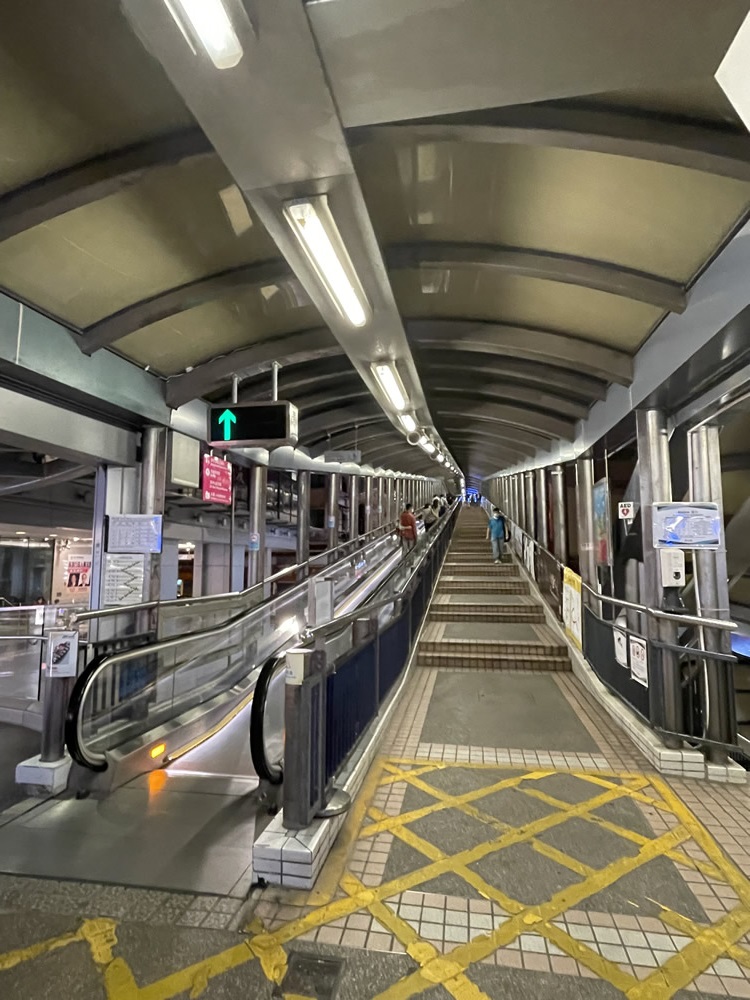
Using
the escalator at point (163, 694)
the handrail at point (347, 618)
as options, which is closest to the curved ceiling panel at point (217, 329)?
the escalator at point (163, 694)

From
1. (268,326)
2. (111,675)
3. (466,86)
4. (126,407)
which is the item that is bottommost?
(111,675)

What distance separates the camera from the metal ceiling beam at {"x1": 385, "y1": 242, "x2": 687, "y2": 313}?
3568mm

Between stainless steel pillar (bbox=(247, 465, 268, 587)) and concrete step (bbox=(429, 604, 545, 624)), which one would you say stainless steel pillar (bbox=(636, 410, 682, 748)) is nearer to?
concrete step (bbox=(429, 604, 545, 624))

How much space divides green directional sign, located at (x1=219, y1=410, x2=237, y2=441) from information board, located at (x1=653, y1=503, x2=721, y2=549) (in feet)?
14.4

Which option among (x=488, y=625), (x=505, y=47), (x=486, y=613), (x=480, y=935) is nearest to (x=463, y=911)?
(x=480, y=935)

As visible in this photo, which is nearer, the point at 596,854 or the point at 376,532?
the point at 596,854

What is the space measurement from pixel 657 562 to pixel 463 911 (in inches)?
125

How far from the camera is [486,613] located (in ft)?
27.6

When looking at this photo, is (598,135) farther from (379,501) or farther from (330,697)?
(379,501)

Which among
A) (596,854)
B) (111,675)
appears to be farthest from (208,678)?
(596,854)

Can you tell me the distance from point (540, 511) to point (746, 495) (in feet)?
16.5

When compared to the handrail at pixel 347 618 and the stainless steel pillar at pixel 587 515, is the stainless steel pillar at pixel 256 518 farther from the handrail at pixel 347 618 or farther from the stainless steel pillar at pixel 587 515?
the stainless steel pillar at pixel 587 515

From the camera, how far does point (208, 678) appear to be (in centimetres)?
562

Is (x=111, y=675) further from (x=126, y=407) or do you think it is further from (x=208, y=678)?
(x=126, y=407)
